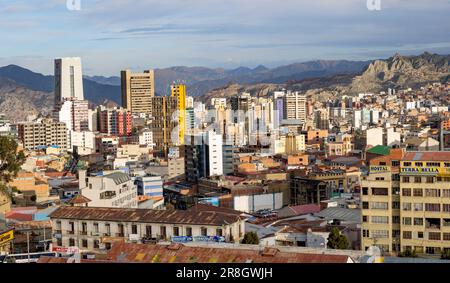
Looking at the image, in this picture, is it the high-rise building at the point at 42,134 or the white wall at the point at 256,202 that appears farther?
the high-rise building at the point at 42,134

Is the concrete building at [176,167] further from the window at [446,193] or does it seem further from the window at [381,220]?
the window at [446,193]

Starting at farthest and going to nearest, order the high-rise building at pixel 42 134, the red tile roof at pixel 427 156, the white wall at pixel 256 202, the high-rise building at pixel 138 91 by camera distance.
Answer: the high-rise building at pixel 138 91, the high-rise building at pixel 42 134, the white wall at pixel 256 202, the red tile roof at pixel 427 156

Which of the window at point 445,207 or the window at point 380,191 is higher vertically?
the window at point 380,191

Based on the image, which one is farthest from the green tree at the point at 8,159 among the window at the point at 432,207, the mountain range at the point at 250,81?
the mountain range at the point at 250,81

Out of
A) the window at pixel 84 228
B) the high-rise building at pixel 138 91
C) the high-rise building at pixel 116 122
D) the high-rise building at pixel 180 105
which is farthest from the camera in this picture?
the high-rise building at pixel 138 91

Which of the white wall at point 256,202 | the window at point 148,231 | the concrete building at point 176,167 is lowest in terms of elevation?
the white wall at point 256,202

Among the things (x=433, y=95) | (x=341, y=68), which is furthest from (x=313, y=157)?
(x=341, y=68)
